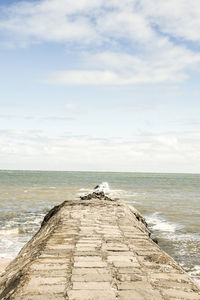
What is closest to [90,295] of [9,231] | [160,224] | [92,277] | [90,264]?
[92,277]

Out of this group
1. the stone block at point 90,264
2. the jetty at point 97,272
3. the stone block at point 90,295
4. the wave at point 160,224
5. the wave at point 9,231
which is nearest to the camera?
the stone block at point 90,295

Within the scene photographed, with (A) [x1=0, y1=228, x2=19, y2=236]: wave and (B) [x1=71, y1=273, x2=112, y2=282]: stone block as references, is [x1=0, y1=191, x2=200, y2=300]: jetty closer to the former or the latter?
(B) [x1=71, y1=273, x2=112, y2=282]: stone block

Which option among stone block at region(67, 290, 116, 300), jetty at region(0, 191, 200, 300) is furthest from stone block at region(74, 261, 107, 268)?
stone block at region(67, 290, 116, 300)

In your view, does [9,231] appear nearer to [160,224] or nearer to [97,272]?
[160,224]

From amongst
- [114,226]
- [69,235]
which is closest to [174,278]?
[69,235]

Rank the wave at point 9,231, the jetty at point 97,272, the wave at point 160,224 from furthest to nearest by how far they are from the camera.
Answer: the wave at point 160,224 < the wave at point 9,231 < the jetty at point 97,272

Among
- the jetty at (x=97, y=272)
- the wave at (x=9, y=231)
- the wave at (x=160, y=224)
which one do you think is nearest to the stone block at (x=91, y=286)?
the jetty at (x=97, y=272)

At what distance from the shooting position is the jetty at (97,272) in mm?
2852

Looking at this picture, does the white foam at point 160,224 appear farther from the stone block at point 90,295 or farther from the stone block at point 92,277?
the stone block at point 90,295

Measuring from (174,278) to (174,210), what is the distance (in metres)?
15.6

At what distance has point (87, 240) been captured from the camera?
473 cm

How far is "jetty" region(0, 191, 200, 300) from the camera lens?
2852 mm

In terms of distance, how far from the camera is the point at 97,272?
334cm

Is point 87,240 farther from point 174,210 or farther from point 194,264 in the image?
point 174,210
